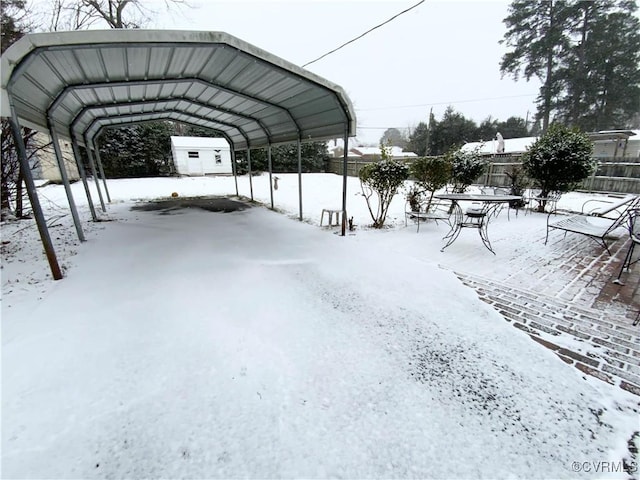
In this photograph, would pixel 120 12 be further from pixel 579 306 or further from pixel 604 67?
pixel 604 67

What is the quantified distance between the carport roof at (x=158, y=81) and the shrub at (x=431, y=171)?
7.42 feet

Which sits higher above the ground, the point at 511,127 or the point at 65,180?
the point at 511,127

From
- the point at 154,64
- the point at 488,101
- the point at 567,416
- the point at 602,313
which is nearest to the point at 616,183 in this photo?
the point at 602,313

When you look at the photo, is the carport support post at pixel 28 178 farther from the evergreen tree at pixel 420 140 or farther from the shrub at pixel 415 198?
the evergreen tree at pixel 420 140

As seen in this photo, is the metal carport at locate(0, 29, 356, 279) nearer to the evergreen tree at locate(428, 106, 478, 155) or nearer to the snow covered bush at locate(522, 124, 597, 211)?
the snow covered bush at locate(522, 124, 597, 211)

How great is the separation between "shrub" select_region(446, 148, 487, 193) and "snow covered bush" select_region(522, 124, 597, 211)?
1.41 metres

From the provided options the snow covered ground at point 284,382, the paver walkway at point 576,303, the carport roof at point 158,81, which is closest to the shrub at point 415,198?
the carport roof at point 158,81

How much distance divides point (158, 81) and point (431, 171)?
594cm

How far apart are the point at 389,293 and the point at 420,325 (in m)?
0.65

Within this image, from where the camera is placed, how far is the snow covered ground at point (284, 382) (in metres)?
1.45

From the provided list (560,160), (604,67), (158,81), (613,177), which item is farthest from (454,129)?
(158,81)

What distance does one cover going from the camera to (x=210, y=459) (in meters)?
1.44

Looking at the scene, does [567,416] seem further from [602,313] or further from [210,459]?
[210,459]

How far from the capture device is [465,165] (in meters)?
7.73
